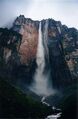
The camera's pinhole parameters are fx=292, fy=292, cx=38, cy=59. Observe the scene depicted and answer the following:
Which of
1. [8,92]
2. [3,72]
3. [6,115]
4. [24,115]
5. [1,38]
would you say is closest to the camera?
[6,115]

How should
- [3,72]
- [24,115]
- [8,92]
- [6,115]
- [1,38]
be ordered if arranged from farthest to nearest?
1. [1,38]
2. [3,72]
3. [8,92]
4. [24,115]
5. [6,115]

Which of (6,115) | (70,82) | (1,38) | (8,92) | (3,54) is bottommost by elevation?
(6,115)

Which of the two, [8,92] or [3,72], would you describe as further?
[3,72]

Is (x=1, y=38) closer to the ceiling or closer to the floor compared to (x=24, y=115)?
closer to the ceiling

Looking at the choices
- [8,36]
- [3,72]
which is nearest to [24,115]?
[3,72]

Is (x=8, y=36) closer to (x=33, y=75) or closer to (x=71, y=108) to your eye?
(x=33, y=75)

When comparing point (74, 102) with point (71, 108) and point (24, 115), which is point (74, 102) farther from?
point (24, 115)
